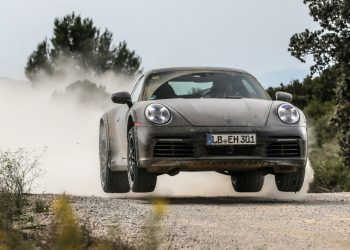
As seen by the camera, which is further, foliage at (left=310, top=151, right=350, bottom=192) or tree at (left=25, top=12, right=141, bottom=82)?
tree at (left=25, top=12, right=141, bottom=82)

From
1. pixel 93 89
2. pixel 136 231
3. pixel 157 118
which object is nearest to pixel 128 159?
pixel 157 118

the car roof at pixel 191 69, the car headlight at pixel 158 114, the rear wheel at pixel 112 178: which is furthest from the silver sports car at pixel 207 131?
the rear wheel at pixel 112 178

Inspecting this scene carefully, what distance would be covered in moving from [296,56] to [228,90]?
22701 mm

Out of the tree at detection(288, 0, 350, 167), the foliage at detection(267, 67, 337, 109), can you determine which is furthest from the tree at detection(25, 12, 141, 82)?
the tree at detection(288, 0, 350, 167)

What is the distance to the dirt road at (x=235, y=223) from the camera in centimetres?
710

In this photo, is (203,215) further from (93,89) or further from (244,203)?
(93,89)

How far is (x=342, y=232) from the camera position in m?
7.96

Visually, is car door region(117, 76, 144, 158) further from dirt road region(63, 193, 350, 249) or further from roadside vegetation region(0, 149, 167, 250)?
roadside vegetation region(0, 149, 167, 250)

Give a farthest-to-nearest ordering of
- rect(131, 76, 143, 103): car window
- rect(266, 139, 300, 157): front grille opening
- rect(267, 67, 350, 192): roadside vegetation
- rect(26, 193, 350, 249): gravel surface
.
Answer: rect(267, 67, 350, 192): roadside vegetation → rect(131, 76, 143, 103): car window → rect(266, 139, 300, 157): front grille opening → rect(26, 193, 350, 249): gravel surface

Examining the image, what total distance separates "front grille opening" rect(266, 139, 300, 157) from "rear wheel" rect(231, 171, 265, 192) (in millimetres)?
1576

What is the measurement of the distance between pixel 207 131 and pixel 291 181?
150 cm

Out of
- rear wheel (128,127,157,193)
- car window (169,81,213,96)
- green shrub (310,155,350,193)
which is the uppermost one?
car window (169,81,213,96)

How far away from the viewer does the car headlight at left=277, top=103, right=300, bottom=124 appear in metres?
11.0

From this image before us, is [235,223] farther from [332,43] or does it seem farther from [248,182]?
[332,43]
